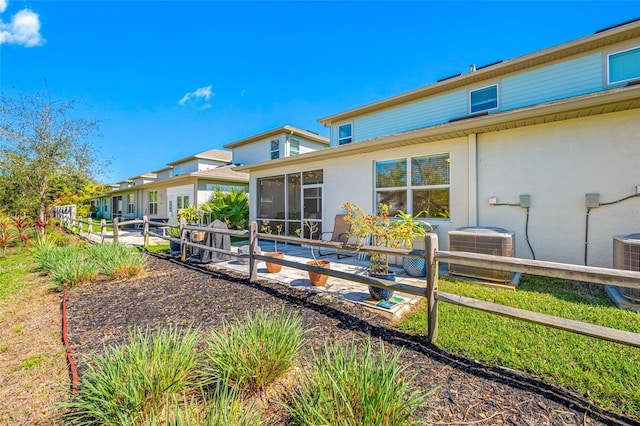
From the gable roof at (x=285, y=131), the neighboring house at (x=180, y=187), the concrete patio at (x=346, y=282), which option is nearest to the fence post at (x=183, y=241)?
the concrete patio at (x=346, y=282)

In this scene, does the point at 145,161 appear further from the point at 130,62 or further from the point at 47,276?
the point at 47,276

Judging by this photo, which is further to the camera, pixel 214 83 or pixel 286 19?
pixel 214 83

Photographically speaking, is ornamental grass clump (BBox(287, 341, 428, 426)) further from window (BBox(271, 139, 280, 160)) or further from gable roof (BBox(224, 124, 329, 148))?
window (BBox(271, 139, 280, 160))

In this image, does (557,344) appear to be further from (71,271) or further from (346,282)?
(71,271)

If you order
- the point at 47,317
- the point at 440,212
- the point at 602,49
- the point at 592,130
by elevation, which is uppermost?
the point at 602,49

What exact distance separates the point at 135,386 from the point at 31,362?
6.60ft

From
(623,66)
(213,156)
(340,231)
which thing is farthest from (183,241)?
(213,156)

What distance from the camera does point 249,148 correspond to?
1733 cm

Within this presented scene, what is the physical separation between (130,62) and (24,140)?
5832mm

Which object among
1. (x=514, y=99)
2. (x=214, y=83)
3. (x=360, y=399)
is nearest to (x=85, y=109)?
(x=214, y=83)

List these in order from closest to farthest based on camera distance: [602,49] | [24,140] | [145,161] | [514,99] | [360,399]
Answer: [360,399], [602,49], [514,99], [24,140], [145,161]

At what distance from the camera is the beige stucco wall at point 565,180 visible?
4699 mm

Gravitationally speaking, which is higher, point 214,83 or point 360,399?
point 214,83

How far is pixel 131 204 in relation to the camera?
24297 millimetres
